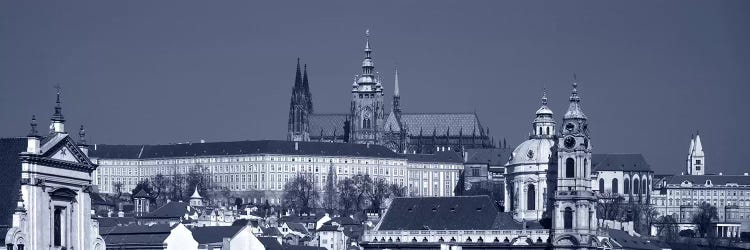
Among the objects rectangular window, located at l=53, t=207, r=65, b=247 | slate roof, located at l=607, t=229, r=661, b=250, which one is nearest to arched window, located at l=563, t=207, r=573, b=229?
slate roof, located at l=607, t=229, r=661, b=250

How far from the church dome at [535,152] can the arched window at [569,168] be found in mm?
8524

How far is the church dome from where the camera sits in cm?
14338

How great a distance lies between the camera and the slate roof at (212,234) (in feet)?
415

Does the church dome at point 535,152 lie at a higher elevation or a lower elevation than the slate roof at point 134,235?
higher

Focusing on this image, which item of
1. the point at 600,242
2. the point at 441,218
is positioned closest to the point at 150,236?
the point at 441,218

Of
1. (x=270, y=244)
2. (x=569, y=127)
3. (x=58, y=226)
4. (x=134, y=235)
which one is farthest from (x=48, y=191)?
(x=569, y=127)

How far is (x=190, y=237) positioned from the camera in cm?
12250

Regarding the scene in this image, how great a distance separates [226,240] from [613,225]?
6555 centimetres

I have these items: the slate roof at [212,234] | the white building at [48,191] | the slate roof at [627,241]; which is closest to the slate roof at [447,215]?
the slate roof at [212,234]

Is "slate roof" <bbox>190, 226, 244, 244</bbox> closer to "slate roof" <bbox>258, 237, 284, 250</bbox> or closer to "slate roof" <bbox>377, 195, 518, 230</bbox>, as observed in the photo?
"slate roof" <bbox>258, 237, 284, 250</bbox>

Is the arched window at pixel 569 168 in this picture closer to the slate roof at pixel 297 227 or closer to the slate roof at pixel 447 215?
the slate roof at pixel 447 215

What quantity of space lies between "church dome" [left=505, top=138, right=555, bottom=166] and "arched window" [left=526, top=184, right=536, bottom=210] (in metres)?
2.07

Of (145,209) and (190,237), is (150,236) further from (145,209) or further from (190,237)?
(145,209)

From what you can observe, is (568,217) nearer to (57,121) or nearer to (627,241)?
(627,241)
